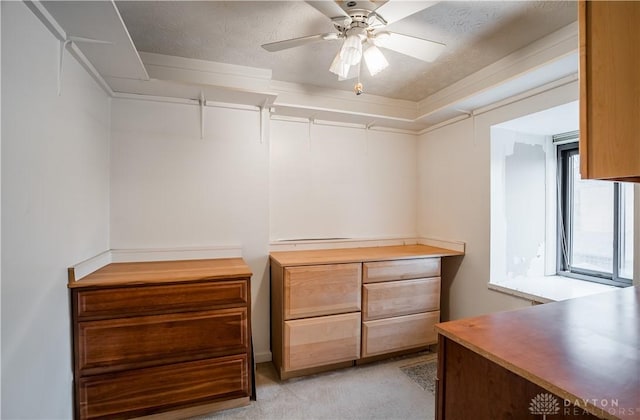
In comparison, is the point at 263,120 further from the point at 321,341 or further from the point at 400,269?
the point at 321,341

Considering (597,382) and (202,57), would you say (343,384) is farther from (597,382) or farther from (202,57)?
(202,57)

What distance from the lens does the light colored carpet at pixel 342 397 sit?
1856 mm

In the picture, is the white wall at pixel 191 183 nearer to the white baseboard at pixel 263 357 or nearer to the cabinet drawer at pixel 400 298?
the white baseboard at pixel 263 357

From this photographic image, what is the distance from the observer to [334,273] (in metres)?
2.24

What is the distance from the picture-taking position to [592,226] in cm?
240

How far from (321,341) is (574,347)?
5.29ft

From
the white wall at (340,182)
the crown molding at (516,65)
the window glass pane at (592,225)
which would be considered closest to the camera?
the crown molding at (516,65)

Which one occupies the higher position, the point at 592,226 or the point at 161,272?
the point at 592,226

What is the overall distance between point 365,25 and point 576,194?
7.79 feet

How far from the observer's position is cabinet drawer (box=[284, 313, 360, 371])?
84.2 inches

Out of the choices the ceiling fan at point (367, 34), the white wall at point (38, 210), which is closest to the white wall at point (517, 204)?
the ceiling fan at point (367, 34)

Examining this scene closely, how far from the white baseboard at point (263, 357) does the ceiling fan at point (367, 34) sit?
219 centimetres

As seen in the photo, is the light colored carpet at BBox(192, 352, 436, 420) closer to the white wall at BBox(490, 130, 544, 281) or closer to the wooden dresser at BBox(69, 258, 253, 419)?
the wooden dresser at BBox(69, 258, 253, 419)

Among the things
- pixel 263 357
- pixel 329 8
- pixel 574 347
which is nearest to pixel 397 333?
pixel 263 357
